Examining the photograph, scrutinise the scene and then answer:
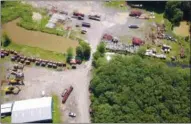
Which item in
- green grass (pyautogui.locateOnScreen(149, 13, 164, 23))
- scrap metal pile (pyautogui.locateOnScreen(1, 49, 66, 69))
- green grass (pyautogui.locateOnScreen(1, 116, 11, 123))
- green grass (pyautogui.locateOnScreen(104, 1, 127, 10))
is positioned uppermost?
green grass (pyautogui.locateOnScreen(104, 1, 127, 10))

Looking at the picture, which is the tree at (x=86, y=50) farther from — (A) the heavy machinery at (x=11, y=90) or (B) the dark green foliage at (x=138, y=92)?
(A) the heavy machinery at (x=11, y=90)

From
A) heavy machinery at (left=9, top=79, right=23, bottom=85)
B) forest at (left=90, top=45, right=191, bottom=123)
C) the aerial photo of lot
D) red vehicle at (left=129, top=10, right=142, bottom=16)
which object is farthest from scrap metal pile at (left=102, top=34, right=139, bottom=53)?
heavy machinery at (left=9, top=79, right=23, bottom=85)

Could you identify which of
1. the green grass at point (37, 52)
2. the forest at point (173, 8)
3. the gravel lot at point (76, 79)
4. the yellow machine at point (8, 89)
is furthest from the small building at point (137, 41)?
the yellow machine at point (8, 89)

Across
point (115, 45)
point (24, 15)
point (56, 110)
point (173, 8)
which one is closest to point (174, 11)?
point (173, 8)

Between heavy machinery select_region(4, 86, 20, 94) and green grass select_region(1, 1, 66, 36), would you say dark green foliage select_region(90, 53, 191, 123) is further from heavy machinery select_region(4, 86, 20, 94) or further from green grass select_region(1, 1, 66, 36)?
green grass select_region(1, 1, 66, 36)

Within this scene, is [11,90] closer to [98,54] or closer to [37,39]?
[37,39]

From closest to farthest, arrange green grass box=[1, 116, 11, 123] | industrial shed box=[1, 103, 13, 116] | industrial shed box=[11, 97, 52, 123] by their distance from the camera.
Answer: industrial shed box=[11, 97, 52, 123] < green grass box=[1, 116, 11, 123] < industrial shed box=[1, 103, 13, 116]
